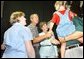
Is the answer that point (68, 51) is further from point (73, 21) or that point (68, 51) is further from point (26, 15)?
point (26, 15)

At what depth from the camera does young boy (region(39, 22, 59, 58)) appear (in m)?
2.38

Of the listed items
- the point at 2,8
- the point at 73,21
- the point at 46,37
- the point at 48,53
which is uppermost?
the point at 2,8

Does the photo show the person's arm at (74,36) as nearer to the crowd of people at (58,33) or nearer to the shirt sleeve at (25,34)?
the crowd of people at (58,33)

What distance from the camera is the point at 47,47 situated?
2.39 metres

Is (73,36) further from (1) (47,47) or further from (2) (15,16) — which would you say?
(2) (15,16)

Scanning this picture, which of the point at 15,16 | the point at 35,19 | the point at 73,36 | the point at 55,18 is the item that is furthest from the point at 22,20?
the point at 73,36

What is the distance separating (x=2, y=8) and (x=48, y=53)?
0.74 m

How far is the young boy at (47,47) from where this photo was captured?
7.80 ft

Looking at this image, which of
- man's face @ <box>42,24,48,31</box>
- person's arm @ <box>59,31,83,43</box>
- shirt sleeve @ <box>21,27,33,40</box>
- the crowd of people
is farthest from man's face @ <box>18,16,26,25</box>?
person's arm @ <box>59,31,83,43</box>

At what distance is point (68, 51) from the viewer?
2.39 m

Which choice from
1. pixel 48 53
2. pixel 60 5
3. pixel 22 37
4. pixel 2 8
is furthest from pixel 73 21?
pixel 2 8

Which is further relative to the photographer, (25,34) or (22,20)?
(22,20)

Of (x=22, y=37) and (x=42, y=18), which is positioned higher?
(x=42, y=18)

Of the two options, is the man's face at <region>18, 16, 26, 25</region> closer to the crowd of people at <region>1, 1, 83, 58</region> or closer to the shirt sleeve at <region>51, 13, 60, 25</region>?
the crowd of people at <region>1, 1, 83, 58</region>
